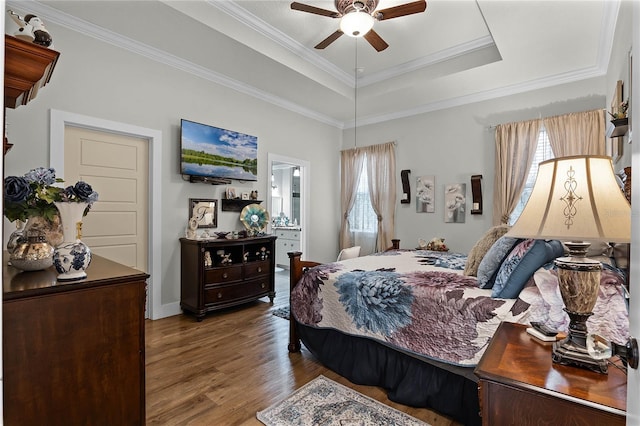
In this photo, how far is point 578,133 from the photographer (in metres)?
A: 3.62

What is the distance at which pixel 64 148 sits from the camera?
294 centimetres

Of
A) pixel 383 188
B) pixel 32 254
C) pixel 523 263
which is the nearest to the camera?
pixel 32 254

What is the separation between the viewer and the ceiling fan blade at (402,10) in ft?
7.92

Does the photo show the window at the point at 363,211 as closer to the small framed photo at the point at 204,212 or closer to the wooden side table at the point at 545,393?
the small framed photo at the point at 204,212

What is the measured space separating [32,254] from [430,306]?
2.06 m

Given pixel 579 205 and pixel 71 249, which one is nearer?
pixel 579 205

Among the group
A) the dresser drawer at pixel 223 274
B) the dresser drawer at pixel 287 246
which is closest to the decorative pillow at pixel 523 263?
the dresser drawer at pixel 223 274

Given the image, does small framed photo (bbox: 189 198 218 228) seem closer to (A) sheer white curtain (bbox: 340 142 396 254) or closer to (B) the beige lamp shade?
(A) sheer white curtain (bbox: 340 142 396 254)

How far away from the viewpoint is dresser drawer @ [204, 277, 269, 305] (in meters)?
3.59

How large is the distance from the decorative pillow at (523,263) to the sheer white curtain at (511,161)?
253 centimetres

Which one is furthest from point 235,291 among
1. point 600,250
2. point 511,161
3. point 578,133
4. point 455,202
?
point 578,133

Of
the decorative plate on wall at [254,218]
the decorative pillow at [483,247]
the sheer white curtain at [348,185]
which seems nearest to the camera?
the decorative pillow at [483,247]

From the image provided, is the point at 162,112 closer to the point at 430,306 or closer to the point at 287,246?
the point at 430,306

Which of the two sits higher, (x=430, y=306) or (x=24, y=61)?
(x=24, y=61)
